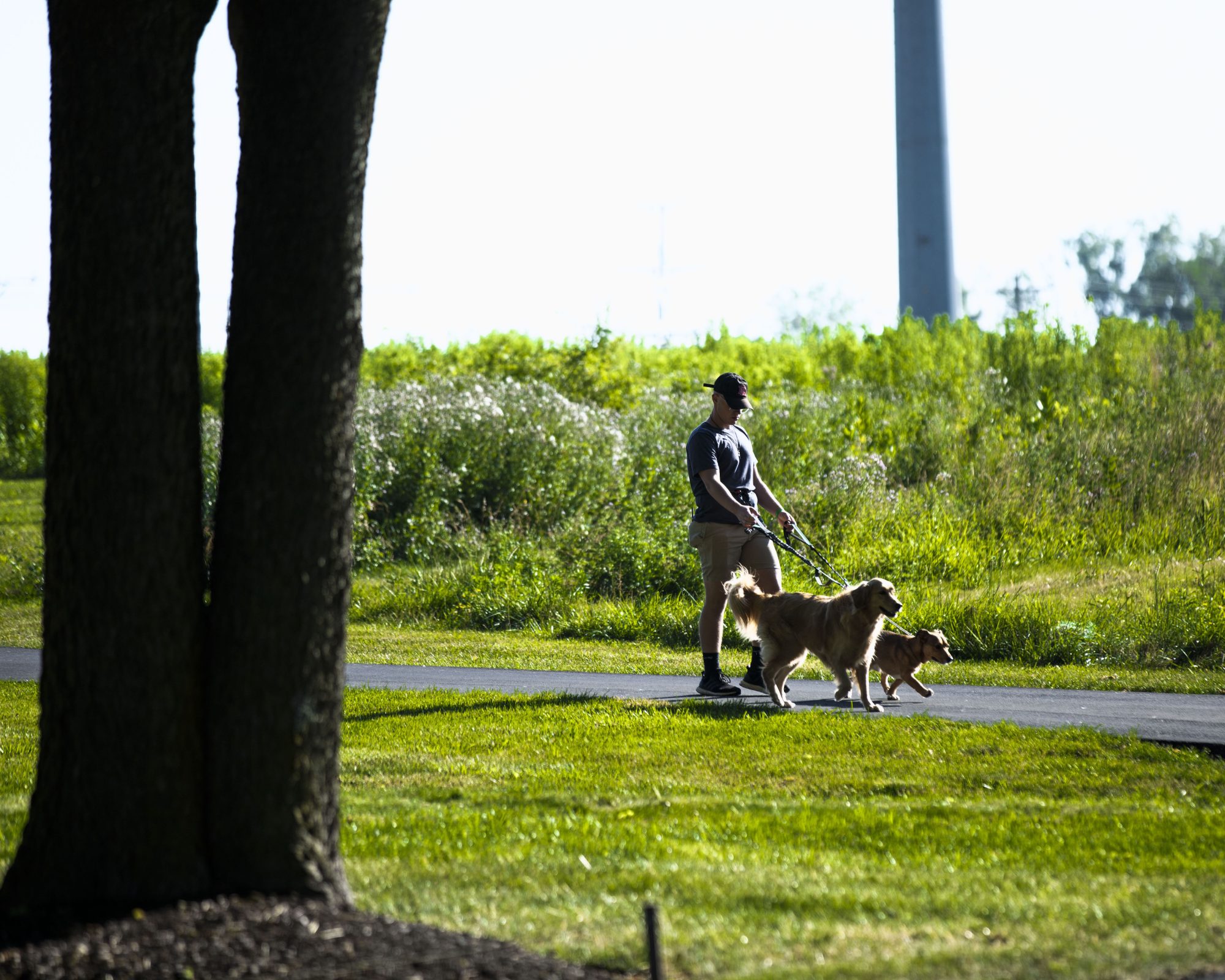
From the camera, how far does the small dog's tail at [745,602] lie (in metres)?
10.4

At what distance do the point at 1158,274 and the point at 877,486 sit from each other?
91432 mm

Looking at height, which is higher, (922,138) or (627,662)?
(922,138)

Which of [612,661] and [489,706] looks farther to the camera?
[612,661]

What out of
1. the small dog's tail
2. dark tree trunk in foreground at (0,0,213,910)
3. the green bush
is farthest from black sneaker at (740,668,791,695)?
the green bush

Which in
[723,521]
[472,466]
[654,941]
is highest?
[472,466]

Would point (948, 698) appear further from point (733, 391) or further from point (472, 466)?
point (472, 466)

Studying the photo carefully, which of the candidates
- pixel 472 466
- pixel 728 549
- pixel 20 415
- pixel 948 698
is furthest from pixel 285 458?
pixel 20 415

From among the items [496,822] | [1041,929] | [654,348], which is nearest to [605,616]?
[496,822]

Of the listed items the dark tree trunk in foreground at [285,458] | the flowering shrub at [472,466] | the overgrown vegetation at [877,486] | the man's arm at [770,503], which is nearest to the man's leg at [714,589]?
the man's arm at [770,503]

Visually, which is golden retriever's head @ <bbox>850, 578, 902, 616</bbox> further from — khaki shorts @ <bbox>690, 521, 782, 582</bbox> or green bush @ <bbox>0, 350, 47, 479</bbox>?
green bush @ <bbox>0, 350, 47, 479</bbox>

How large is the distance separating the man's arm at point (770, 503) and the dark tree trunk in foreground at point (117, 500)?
6450 mm

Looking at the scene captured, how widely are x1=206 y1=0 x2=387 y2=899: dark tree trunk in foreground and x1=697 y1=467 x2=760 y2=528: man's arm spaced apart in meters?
5.69

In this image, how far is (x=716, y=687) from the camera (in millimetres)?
10844

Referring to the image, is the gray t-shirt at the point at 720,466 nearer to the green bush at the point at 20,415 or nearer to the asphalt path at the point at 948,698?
the asphalt path at the point at 948,698
